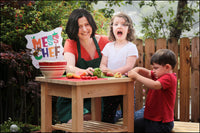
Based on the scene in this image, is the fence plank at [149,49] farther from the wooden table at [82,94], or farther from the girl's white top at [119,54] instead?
the wooden table at [82,94]

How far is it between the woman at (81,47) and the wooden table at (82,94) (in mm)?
490

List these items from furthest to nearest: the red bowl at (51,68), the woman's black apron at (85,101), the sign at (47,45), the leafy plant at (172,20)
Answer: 1. the leafy plant at (172,20)
2. the sign at (47,45)
3. the woman's black apron at (85,101)
4. the red bowl at (51,68)

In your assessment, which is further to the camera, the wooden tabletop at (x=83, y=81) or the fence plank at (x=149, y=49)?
the fence plank at (x=149, y=49)

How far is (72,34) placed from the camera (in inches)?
150

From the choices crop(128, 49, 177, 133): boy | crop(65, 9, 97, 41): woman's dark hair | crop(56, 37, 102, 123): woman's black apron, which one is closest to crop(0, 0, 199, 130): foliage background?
crop(56, 37, 102, 123): woman's black apron

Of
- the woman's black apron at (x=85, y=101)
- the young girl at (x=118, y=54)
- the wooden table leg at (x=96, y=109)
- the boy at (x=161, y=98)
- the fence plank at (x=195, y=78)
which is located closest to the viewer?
the boy at (x=161, y=98)

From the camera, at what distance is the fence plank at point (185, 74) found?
16.9ft

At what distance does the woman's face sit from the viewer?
3748mm

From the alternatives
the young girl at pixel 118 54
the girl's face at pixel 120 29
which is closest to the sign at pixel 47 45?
the young girl at pixel 118 54

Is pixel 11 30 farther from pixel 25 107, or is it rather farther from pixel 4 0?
pixel 25 107

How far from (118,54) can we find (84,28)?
1.69ft

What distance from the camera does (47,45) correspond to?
4547 millimetres

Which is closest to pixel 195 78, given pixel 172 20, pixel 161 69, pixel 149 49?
pixel 149 49

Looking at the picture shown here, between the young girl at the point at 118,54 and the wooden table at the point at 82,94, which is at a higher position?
the young girl at the point at 118,54
